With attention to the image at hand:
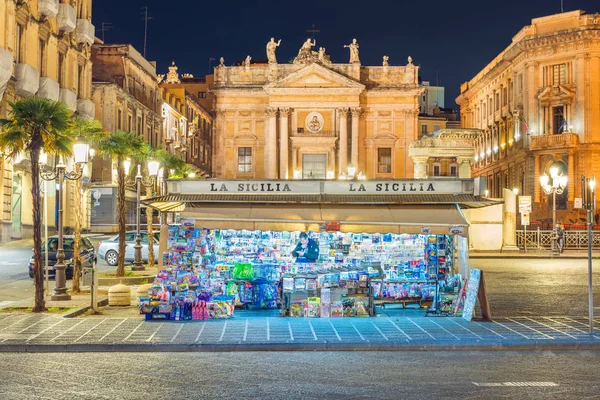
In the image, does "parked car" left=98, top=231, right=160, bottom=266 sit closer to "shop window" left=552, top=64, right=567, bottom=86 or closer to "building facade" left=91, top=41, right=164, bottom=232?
"building facade" left=91, top=41, right=164, bottom=232

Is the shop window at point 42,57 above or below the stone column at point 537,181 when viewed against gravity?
above

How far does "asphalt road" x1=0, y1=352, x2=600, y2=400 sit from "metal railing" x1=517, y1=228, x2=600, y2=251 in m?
36.2

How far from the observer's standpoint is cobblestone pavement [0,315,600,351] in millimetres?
12672

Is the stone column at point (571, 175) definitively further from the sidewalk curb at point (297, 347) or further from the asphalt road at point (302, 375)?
the asphalt road at point (302, 375)

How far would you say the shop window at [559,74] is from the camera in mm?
66375

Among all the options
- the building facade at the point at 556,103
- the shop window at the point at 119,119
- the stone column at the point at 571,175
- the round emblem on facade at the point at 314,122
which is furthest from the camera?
the round emblem on facade at the point at 314,122

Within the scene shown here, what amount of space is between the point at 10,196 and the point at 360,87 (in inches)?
1445

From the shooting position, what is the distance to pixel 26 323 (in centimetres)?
1509

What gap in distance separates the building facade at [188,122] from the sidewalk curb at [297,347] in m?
62.2

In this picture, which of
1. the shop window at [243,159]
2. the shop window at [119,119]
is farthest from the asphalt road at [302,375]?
the shop window at [243,159]

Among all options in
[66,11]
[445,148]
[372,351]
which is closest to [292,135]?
[445,148]

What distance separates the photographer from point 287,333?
1377cm

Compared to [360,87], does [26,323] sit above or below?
below

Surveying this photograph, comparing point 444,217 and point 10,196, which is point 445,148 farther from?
point 444,217
